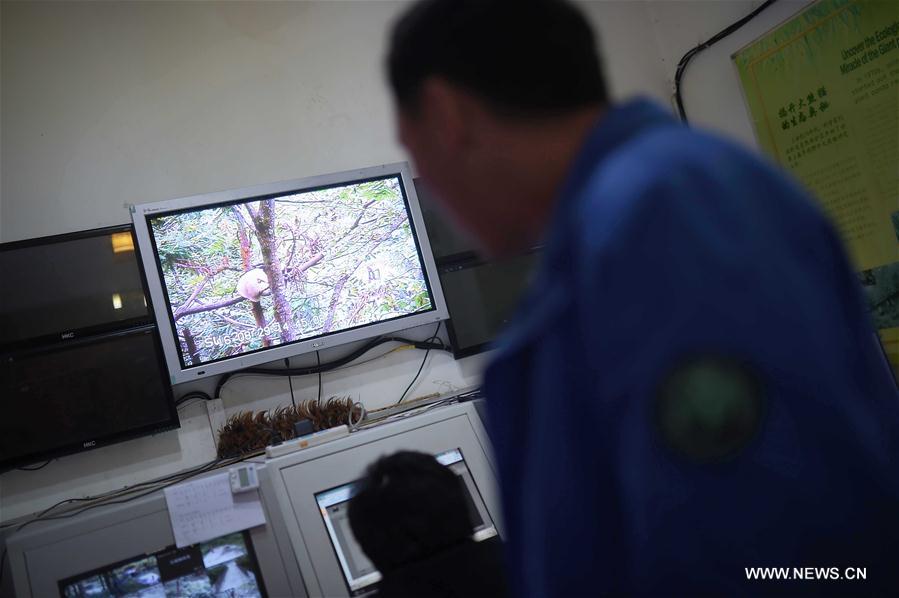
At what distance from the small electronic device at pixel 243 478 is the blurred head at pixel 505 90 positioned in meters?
1.20

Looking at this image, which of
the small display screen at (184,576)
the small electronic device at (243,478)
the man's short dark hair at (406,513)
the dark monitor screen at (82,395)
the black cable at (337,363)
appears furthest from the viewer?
the black cable at (337,363)

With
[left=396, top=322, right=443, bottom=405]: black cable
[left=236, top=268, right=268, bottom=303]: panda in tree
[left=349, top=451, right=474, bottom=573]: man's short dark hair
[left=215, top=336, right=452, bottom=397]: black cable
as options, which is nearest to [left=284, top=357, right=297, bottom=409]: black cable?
[left=215, top=336, right=452, bottom=397]: black cable

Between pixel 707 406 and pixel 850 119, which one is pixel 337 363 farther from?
pixel 707 406

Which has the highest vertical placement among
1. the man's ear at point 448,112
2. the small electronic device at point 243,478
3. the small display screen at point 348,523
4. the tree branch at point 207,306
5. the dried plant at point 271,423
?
the tree branch at point 207,306

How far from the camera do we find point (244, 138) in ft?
8.16

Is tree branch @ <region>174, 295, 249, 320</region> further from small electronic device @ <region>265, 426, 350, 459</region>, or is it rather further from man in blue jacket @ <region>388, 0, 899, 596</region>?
man in blue jacket @ <region>388, 0, 899, 596</region>

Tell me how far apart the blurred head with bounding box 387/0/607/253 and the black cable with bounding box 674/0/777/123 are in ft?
7.20

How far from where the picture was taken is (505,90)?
65cm

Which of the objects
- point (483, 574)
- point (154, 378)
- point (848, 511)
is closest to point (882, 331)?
point (483, 574)

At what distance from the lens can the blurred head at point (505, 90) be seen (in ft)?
2.13

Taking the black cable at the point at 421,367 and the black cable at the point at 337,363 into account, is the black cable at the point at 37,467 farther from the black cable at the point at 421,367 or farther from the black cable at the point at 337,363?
the black cable at the point at 421,367

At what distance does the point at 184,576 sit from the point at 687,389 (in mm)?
1464

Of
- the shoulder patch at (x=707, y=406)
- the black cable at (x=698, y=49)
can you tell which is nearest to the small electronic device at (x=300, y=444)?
the shoulder patch at (x=707, y=406)

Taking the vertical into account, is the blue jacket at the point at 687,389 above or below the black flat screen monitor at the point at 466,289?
below
